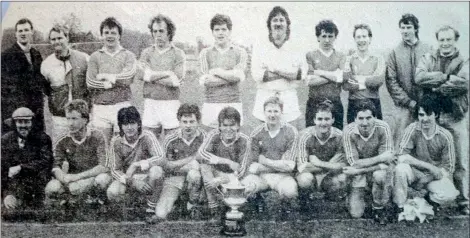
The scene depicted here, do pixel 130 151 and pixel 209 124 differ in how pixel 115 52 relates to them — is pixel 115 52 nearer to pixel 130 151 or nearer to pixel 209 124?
pixel 130 151

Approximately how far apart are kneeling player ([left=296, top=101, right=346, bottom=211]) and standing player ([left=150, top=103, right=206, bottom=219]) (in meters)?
0.92

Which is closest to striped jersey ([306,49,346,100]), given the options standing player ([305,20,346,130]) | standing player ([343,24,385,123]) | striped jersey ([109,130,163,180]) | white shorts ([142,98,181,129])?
standing player ([305,20,346,130])

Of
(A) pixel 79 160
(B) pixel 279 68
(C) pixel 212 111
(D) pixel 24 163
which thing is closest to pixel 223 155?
(C) pixel 212 111

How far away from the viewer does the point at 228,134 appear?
16.0 ft

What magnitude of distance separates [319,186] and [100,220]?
6.43ft

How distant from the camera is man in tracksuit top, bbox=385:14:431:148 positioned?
498cm

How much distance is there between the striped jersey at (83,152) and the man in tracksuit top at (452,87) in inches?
115

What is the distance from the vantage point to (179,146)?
486 centimetres

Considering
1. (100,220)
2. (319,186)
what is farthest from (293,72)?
(100,220)

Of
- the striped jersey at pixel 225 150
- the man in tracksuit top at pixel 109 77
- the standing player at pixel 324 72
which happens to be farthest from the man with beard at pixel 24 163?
the standing player at pixel 324 72

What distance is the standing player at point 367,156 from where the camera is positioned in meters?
4.91

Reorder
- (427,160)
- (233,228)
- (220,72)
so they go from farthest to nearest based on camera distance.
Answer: (427,160) → (220,72) → (233,228)

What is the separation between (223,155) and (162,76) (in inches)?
35.0

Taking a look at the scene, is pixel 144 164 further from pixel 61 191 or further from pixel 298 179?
pixel 298 179
